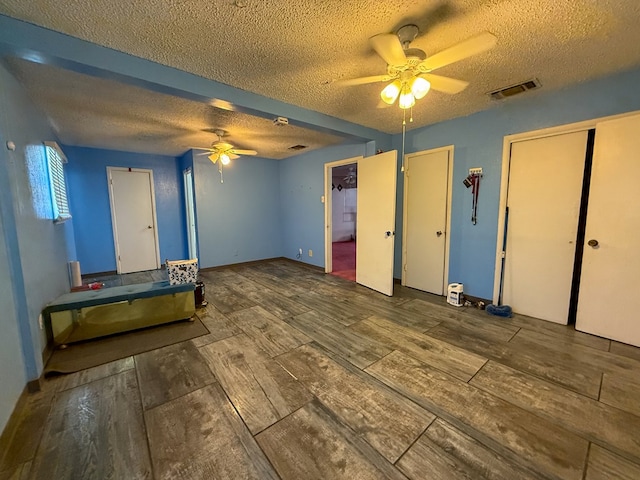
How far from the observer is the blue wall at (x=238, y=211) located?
204 inches

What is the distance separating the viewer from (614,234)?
7.83 ft

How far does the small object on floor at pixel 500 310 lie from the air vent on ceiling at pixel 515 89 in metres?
2.33

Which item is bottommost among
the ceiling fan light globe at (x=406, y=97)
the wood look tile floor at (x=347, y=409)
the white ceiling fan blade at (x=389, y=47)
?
the wood look tile floor at (x=347, y=409)

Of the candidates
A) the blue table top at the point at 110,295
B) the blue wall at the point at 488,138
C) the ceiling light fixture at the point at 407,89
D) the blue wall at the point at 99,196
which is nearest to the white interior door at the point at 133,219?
Answer: the blue wall at the point at 99,196

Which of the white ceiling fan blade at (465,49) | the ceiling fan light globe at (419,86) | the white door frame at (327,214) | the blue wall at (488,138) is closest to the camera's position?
the white ceiling fan blade at (465,49)

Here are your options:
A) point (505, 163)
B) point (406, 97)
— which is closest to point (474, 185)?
point (505, 163)

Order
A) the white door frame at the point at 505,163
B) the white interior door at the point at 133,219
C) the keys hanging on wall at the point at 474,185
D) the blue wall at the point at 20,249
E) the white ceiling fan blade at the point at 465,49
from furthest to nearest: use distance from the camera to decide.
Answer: the white interior door at the point at 133,219
the keys hanging on wall at the point at 474,185
the white door frame at the point at 505,163
the blue wall at the point at 20,249
the white ceiling fan blade at the point at 465,49

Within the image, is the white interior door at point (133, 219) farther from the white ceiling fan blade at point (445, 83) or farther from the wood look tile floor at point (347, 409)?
the white ceiling fan blade at point (445, 83)

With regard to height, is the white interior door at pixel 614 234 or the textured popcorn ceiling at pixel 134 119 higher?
the textured popcorn ceiling at pixel 134 119

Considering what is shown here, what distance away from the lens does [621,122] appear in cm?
229

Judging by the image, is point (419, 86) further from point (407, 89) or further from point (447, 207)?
point (447, 207)

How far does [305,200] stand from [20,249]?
4205 millimetres

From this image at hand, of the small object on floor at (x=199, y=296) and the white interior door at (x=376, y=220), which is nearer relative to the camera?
the small object on floor at (x=199, y=296)

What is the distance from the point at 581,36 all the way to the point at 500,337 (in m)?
2.49
